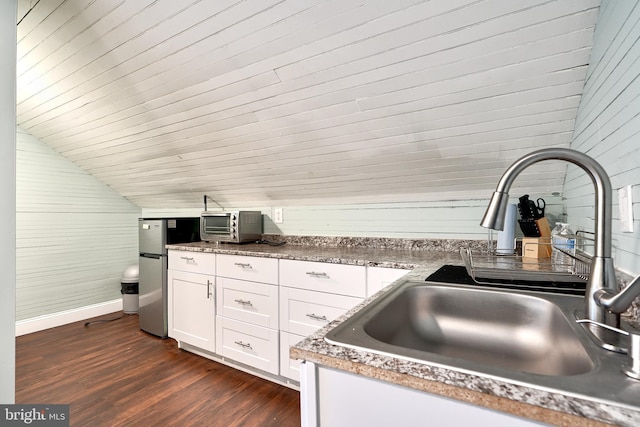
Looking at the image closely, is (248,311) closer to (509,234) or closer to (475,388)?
(509,234)

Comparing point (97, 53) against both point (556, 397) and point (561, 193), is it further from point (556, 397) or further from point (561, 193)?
point (561, 193)

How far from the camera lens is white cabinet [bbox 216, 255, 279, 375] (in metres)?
2.00

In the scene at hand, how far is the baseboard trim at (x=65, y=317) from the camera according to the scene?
9.53 feet

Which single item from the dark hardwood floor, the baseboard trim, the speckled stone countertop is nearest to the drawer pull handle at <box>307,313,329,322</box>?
the dark hardwood floor

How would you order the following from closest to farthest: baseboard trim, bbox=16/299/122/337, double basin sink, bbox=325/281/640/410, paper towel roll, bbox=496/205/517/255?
double basin sink, bbox=325/281/640/410 < paper towel roll, bbox=496/205/517/255 < baseboard trim, bbox=16/299/122/337

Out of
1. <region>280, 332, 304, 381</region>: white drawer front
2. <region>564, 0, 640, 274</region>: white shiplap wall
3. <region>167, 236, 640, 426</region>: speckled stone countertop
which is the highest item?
<region>564, 0, 640, 274</region>: white shiplap wall

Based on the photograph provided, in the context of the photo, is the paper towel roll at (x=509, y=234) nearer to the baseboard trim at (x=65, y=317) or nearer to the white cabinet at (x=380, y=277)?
the white cabinet at (x=380, y=277)

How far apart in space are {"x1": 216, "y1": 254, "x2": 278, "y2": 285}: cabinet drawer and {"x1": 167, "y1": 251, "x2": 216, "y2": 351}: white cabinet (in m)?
0.13

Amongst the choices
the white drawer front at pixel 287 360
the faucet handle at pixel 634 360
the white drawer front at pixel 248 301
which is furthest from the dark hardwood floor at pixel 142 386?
the faucet handle at pixel 634 360

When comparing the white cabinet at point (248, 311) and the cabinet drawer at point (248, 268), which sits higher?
the cabinet drawer at point (248, 268)

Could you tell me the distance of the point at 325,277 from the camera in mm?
1798

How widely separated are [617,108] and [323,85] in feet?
3.67

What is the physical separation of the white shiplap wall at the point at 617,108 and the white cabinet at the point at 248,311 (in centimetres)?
162

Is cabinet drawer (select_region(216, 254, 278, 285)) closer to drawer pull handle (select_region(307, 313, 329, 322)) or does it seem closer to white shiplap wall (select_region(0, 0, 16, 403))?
drawer pull handle (select_region(307, 313, 329, 322))
